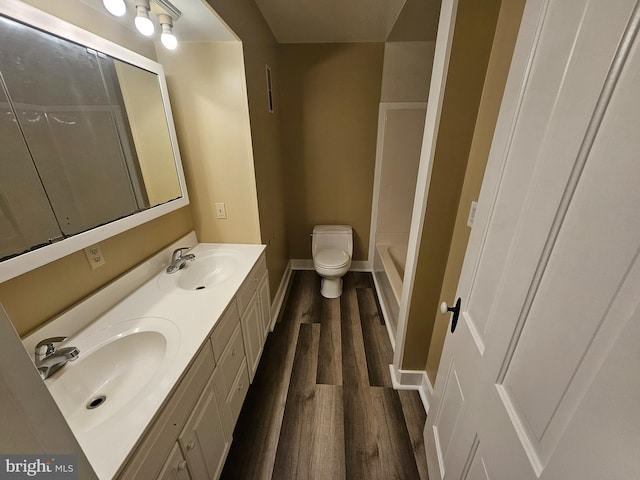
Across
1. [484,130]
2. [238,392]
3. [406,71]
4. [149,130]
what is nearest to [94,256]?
[149,130]

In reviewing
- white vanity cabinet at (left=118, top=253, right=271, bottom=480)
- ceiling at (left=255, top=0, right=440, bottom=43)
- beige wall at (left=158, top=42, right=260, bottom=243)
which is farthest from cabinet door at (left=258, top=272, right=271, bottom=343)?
ceiling at (left=255, top=0, right=440, bottom=43)

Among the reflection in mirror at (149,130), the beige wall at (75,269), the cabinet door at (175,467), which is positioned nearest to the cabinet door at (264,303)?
the beige wall at (75,269)

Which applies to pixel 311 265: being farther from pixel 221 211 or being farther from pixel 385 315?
pixel 221 211

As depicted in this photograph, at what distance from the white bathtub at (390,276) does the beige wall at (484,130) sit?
2.11 ft

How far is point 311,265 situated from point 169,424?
95.0 inches

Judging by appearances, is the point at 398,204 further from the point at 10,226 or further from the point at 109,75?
the point at 10,226

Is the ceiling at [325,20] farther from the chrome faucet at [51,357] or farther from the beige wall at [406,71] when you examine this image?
the chrome faucet at [51,357]

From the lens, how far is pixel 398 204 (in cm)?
277

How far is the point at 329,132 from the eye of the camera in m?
2.55

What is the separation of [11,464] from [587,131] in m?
0.98

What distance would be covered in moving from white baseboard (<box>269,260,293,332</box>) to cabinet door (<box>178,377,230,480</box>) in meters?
1.04

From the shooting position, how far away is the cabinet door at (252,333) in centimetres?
149

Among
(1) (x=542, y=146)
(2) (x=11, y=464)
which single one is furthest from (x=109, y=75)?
(1) (x=542, y=146)

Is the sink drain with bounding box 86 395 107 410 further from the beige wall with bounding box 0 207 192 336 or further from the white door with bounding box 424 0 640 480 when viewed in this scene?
the white door with bounding box 424 0 640 480
